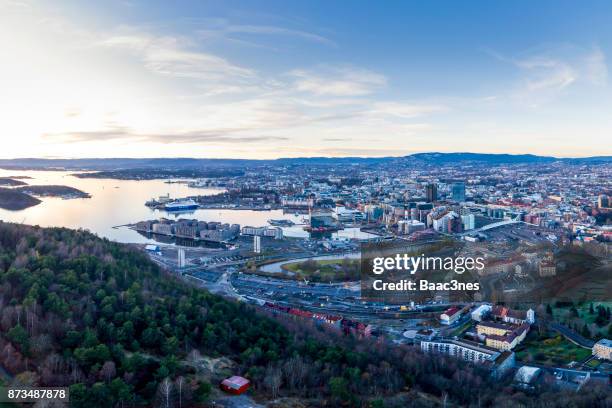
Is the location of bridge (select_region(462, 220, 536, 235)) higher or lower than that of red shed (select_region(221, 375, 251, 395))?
lower

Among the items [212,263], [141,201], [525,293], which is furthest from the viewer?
[141,201]

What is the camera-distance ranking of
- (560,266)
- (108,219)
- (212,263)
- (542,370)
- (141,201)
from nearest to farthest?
(542,370) → (560,266) → (212,263) → (108,219) → (141,201)

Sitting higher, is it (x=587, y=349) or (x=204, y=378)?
(x=204, y=378)

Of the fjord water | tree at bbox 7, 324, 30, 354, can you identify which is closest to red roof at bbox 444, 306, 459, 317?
tree at bbox 7, 324, 30, 354

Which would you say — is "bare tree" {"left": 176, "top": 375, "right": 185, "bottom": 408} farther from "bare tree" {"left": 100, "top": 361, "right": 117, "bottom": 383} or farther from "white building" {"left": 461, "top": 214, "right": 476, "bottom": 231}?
"white building" {"left": 461, "top": 214, "right": 476, "bottom": 231}

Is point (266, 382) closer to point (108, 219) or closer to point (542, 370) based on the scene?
point (542, 370)

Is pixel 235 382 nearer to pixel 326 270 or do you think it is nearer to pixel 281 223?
pixel 326 270

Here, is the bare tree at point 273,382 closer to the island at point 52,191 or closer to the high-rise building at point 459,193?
the high-rise building at point 459,193

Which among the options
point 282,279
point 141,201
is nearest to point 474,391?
point 282,279
